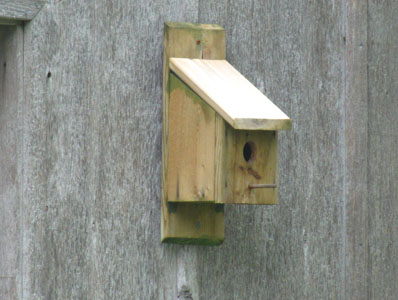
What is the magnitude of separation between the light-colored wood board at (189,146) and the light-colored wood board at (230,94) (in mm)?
39

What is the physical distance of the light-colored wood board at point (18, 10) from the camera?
2.31 m

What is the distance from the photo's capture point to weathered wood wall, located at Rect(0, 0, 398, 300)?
2400 mm

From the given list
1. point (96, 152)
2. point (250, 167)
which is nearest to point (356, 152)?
point (250, 167)

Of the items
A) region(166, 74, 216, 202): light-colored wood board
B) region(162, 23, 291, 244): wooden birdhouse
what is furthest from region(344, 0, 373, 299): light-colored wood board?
region(166, 74, 216, 202): light-colored wood board

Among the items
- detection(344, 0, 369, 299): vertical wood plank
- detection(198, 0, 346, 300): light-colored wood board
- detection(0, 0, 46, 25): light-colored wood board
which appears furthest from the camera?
detection(344, 0, 369, 299): vertical wood plank

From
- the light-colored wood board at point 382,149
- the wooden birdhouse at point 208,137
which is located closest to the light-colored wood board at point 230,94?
the wooden birdhouse at point 208,137

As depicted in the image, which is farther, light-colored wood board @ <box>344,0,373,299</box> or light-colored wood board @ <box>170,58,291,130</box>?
light-colored wood board @ <box>344,0,373,299</box>

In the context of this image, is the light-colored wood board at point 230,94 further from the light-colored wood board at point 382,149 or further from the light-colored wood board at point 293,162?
the light-colored wood board at point 382,149

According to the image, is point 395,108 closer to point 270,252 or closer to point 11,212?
point 270,252

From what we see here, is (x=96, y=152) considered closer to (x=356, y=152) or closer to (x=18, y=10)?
(x=18, y=10)

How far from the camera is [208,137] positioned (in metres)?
2.45

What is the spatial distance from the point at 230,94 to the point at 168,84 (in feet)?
0.73

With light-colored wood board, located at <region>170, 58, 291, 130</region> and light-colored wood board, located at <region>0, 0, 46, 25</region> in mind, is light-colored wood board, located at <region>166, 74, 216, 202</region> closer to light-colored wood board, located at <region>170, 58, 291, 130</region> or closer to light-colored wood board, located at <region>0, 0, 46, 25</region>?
light-colored wood board, located at <region>170, 58, 291, 130</region>

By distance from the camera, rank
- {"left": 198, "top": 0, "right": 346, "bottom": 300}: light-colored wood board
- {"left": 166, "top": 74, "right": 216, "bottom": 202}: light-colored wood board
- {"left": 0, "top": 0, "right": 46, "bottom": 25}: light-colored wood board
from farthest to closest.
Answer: {"left": 198, "top": 0, "right": 346, "bottom": 300}: light-colored wood board → {"left": 166, "top": 74, "right": 216, "bottom": 202}: light-colored wood board → {"left": 0, "top": 0, "right": 46, "bottom": 25}: light-colored wood board
